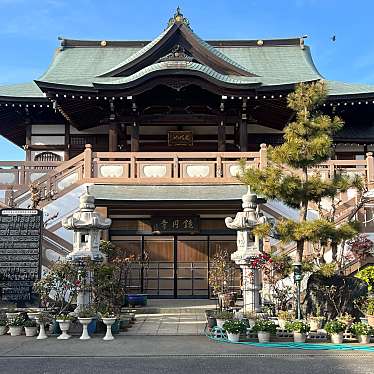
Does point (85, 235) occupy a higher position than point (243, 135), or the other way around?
point (243, 135)

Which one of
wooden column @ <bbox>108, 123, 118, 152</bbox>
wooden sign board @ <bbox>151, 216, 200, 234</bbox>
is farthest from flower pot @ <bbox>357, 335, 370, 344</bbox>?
wooden column @ <bbox>108, 123, 118, 152</bbox>

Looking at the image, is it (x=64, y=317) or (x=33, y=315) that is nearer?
(x=64, y=317)

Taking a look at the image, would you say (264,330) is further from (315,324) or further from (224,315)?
(315,324)

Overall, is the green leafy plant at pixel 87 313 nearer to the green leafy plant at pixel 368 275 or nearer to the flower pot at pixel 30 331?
the flower pot at pixel 30 331

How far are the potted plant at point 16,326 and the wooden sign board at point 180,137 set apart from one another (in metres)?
10.9

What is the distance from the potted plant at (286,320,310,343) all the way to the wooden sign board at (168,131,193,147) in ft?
38.4

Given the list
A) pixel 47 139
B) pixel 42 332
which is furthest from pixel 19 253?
pixel 47 139

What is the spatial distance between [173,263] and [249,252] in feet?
23.8

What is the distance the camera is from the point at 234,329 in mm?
10047

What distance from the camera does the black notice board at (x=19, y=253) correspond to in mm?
12844

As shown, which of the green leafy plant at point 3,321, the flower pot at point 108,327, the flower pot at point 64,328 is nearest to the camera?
the flower pot at point 108,327

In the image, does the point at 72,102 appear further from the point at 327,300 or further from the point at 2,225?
the point at 327,300

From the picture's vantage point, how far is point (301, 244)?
1127cm

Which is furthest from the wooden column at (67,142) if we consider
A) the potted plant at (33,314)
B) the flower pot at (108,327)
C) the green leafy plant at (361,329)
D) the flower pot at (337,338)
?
the green leafy plant at (361,329)
